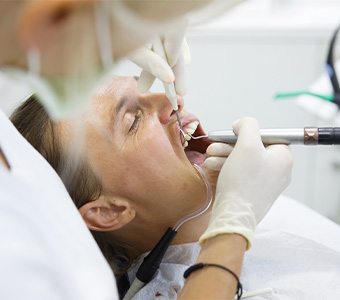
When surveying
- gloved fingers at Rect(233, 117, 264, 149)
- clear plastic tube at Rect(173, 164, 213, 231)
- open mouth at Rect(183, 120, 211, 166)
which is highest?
gloved fingers at Rect(233, 117, 264, 149)

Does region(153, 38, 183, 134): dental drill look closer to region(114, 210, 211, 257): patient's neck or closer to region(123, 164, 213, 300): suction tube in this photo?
region(123, 164, 213, 300): suction tube

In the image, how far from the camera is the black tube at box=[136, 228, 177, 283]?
1423 millimetres

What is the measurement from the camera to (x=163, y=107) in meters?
1.45

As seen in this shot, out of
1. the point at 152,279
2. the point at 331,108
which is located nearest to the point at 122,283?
the point at 152,279

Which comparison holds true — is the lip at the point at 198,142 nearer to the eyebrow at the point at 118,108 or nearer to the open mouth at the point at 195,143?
the open mouth at the point at 195,143

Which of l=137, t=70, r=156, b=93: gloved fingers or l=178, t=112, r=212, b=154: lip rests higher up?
l=137, t=70, r=156, b=93: gloved fingers

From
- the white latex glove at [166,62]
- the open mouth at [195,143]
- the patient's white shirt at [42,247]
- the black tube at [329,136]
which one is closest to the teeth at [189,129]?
the open mouth at [195,143]

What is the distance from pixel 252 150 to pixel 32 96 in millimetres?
584

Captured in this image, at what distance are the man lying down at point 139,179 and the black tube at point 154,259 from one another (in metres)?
0.03

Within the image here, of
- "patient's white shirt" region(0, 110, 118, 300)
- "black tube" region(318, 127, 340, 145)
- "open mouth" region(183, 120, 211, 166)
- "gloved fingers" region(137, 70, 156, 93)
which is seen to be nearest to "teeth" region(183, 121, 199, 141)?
"open mouth" region(183, 120, 211, 166)

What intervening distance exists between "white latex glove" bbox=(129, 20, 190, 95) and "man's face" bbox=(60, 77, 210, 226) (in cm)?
10

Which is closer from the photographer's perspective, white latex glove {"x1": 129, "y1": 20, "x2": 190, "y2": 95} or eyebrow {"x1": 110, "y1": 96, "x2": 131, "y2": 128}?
white latex glove {"x1": 129, "y1": 20, "x2": 190, "y2": 95}

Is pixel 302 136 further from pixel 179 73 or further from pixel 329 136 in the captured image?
pixel 179 73

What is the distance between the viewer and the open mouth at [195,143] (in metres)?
1.49
